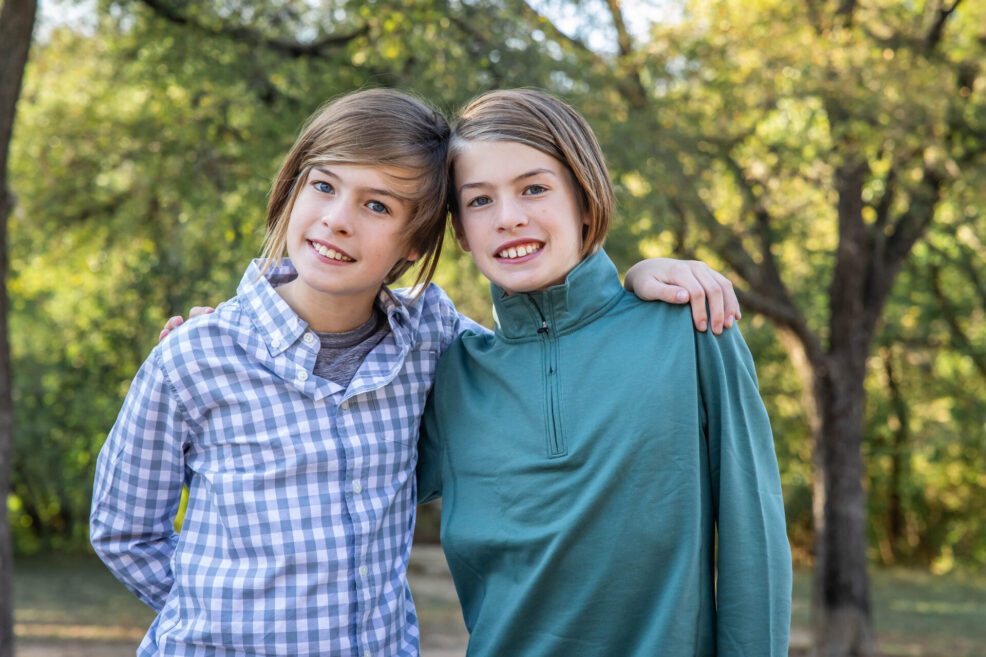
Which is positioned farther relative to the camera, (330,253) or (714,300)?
(330,253)

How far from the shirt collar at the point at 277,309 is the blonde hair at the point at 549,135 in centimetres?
24

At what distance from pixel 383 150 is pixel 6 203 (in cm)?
345

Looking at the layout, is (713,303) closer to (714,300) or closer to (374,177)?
(714,300)

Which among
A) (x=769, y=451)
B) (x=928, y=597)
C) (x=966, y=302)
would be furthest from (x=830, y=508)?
(x=769, y=451)

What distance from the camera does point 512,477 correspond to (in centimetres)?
199

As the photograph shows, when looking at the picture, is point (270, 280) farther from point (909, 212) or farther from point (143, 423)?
point (909, 212)

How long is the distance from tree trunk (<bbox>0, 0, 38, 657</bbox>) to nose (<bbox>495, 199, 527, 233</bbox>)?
342 cm

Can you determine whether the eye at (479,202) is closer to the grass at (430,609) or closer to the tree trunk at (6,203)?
the tree trunk at (6,203)

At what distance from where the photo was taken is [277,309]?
82.9 inches

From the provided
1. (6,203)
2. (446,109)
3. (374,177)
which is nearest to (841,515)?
(446,109)

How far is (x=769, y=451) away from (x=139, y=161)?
6.79 meters

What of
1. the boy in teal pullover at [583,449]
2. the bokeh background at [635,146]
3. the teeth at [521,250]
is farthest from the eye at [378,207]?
the bokeh background at [635,146]

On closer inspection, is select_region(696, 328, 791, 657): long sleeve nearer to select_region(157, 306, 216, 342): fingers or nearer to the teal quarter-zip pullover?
the teal quarter-zip pullover

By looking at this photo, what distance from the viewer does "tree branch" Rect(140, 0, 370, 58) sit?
6555 millimetres
